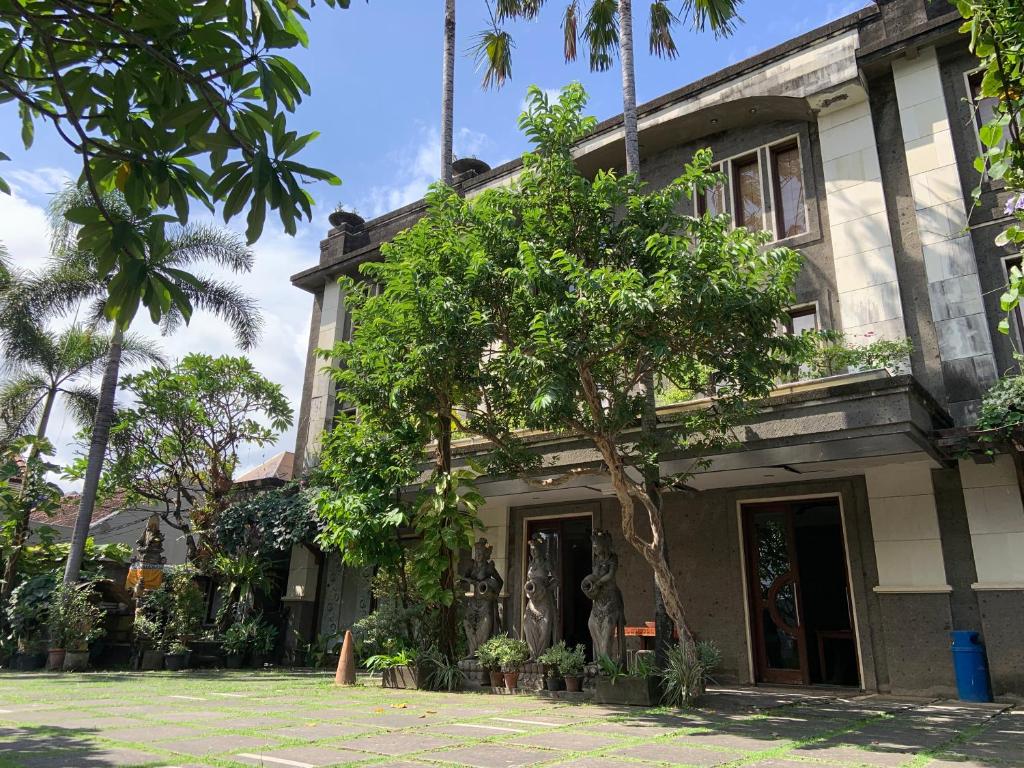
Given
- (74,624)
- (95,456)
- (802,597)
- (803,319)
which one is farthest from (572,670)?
(95,456)

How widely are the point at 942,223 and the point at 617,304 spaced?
671 cm

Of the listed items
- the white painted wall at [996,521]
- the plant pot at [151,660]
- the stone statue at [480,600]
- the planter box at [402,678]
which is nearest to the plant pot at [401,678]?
the planter box at [402,678]

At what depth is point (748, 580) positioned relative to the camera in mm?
12141

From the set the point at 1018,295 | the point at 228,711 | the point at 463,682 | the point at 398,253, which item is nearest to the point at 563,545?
the point at 463,682

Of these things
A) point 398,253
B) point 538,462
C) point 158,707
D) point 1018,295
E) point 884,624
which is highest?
point 398,253

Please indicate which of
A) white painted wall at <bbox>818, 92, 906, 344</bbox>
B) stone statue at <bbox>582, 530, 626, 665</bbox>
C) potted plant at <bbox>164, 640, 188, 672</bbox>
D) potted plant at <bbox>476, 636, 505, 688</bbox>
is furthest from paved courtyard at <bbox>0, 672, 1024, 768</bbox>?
white painted wall at <bbox>818, 92, 906, 344</bbox>

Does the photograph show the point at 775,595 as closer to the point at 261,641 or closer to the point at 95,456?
the point at 261,641

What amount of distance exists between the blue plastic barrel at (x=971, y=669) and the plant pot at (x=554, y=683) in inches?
197

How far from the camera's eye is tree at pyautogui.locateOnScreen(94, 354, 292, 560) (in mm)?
16656

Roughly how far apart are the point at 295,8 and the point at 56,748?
4.86 meters

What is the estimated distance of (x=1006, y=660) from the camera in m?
9.52

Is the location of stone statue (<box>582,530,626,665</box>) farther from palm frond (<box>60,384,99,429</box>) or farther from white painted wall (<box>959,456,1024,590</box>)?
palm frond (<box>60,384,99,429</box>)

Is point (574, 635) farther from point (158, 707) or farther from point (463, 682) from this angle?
point (158, 707)

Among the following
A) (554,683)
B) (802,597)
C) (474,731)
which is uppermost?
(802,597)
